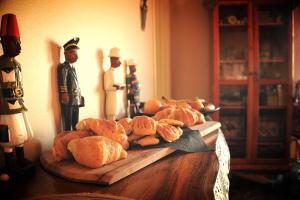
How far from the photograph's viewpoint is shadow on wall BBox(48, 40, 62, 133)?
3.30 ft

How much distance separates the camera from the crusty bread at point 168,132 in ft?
3.05

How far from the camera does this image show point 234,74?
290 cm

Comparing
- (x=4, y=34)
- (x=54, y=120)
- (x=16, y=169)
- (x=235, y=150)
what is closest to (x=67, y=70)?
(x=54, y=120)

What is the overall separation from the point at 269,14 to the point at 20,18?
2.65m

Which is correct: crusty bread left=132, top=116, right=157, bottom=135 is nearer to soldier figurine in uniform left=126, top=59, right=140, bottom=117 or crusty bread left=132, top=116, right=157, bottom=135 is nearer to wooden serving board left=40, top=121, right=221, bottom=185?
wooden serving board left=40, top=121, right=221, bottom=185

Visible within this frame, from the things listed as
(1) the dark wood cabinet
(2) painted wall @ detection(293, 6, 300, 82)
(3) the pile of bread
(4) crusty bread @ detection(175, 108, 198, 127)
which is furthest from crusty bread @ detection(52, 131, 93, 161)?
(2) painted wall @ detection(293, 6, 300, 82)

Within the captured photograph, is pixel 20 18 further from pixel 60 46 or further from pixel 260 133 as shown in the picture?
pixel 260 133

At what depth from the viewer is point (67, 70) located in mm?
1007

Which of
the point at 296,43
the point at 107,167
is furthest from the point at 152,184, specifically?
the point at 296,43

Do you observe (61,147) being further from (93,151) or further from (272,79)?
(272,79)


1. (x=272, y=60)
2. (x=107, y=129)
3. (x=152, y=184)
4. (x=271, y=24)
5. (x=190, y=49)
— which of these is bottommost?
(x=152, y=184)

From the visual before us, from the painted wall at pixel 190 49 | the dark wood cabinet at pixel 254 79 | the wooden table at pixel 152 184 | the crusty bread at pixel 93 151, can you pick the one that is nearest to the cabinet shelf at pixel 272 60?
the dark wood cabinet at pixel 254 79

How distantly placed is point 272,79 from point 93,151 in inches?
100

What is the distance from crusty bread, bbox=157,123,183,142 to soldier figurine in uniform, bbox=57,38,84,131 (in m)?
0.33
